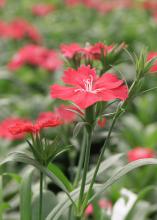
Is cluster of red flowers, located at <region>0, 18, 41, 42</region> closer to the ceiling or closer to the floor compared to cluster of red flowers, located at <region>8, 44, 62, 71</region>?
closer to the ceiling

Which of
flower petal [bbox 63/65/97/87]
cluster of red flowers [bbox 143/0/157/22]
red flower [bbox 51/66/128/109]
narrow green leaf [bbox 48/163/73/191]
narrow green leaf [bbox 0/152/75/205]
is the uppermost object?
cluster of red flowers [bbox 143/0/157/22]

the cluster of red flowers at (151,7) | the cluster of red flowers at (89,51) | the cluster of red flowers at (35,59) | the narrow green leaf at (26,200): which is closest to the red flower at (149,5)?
the cluster of red flowers at (151,7)

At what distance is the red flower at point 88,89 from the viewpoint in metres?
0.96

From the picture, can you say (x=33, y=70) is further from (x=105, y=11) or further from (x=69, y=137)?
(x=69, y=137)

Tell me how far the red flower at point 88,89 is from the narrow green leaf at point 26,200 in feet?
0.95

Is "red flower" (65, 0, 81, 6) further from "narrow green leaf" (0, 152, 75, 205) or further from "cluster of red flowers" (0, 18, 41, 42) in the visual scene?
"narrow green leaf" (0, 152, 75, 205)

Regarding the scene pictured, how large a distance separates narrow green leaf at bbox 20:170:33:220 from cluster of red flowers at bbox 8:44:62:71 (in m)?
1.76

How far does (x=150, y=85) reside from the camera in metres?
3.20

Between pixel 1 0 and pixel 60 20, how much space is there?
19.3 inches

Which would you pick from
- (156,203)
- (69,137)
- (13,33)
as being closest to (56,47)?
(13,33)

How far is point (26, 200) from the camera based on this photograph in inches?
47.8

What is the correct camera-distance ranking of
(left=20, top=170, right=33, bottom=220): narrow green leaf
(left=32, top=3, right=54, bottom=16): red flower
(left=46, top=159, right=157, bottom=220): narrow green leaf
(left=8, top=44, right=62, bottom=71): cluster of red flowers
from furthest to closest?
1. (left=32, top=3, right=54, bottom=16): red flower
2. (left=8, top=44, right=62, bottom=71): cluster of red flowers
3. (left=20, top=170, right=33, bottom=220): narrow green leaf
4. (left=46, top=159, right=157, bottom=220): narrow green leaf

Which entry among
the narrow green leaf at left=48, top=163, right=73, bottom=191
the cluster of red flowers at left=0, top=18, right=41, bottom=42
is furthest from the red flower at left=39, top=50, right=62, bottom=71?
the narrow green leaf at left=48, top=163, right=73, bottom=191

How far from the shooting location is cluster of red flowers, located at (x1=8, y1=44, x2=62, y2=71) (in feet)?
9.80
